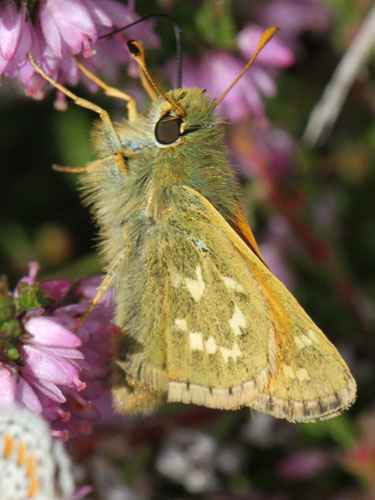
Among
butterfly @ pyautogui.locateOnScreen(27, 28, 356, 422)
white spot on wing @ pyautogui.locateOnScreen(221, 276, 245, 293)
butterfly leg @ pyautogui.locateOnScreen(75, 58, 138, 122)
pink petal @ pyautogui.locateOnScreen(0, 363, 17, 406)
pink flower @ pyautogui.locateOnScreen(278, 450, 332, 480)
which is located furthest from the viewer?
pink flower @ pyautogui.locateOnScreen(278, 450, 332, 480)

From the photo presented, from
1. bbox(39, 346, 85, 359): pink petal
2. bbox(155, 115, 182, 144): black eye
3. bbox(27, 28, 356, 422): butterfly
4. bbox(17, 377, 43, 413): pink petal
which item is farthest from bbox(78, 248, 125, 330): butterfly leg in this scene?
bbox(155, 115, 182, 144): black eye

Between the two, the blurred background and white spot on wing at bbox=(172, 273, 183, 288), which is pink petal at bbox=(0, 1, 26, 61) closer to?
the blurred background

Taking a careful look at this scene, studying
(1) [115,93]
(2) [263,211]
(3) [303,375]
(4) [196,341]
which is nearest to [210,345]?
(4) [196,341]

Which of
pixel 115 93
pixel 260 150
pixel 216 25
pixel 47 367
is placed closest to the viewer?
pixel 47 367

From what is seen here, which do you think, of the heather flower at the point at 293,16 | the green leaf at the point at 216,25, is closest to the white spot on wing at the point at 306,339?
the green leaf at the point at 216,25

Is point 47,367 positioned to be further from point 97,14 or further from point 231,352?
point 97,14

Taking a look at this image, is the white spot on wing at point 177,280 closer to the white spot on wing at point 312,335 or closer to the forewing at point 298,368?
the forewing at point 298,368
